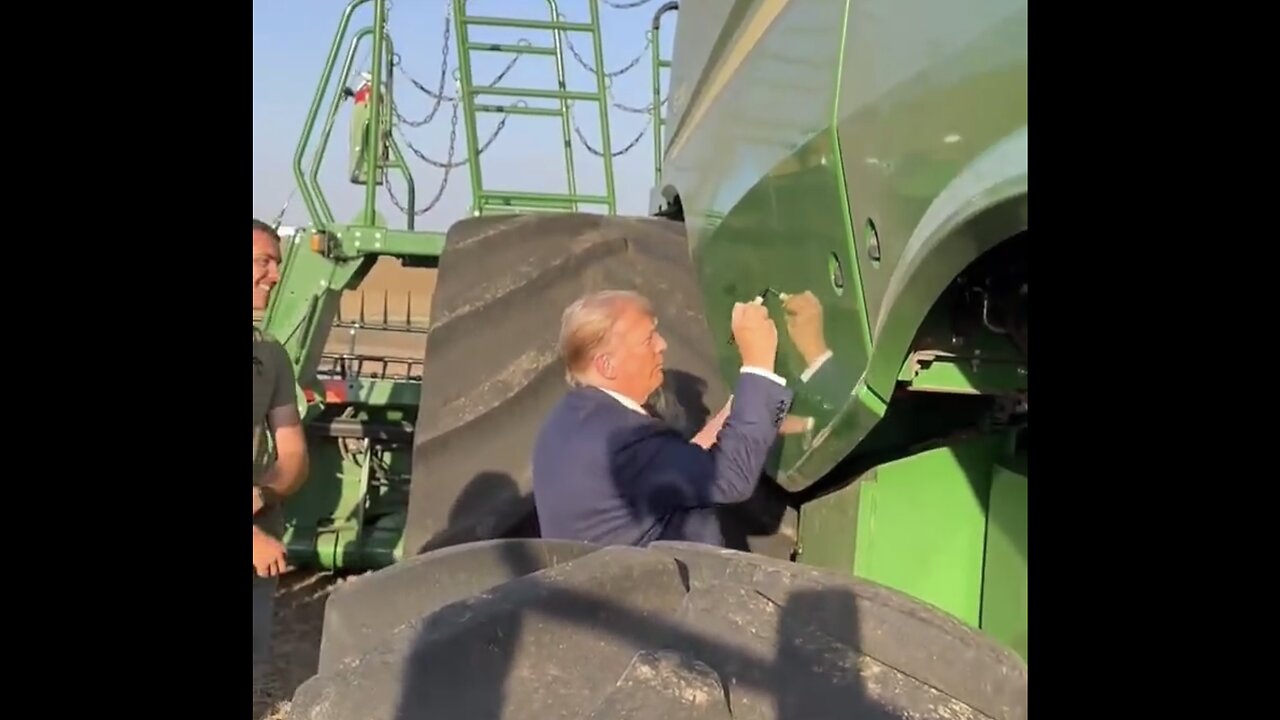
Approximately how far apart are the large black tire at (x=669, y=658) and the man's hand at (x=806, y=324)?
30.1 inches

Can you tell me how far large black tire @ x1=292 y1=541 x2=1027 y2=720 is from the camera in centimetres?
112

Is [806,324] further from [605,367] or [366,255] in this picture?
[366,255]

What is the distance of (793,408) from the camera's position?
2141 mm

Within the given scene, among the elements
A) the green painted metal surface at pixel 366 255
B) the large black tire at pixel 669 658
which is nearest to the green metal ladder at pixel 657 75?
the green painted metal surface at pixel 366 255

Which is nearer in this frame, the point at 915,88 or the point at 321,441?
the point at 915,88

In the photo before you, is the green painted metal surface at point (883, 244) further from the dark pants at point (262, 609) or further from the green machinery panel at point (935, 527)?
the dark pants at point (262, 609)

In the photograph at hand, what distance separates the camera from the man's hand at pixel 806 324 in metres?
1.96

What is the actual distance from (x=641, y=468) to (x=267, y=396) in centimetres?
127

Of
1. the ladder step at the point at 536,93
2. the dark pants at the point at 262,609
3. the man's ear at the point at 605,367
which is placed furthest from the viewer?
the ladder step at the point at 536,93
